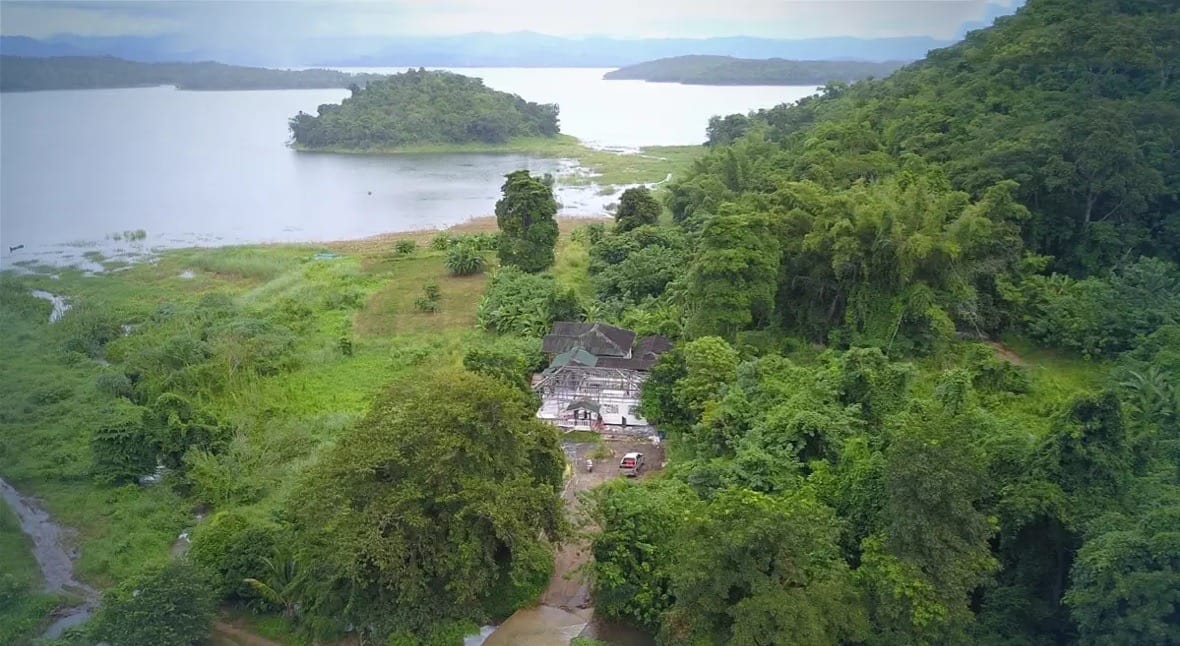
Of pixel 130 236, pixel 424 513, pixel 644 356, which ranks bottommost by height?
pixel 644 356

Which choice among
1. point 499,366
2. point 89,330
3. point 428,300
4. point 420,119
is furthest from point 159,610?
point 420,119

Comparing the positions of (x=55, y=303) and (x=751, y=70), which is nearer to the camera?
(x=55, y=303)

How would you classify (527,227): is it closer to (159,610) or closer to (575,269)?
(575,269)

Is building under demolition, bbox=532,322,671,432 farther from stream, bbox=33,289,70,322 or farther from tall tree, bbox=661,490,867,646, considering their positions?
stream, bbox=33,289,70,322

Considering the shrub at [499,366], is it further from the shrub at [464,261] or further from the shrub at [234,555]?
the shrub at [464,261]

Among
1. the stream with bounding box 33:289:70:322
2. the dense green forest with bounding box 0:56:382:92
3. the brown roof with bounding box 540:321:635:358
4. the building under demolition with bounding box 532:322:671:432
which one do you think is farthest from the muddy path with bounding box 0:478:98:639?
the dense green forest with bounding box 0:56:382:92

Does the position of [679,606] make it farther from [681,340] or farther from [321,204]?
[321,204]

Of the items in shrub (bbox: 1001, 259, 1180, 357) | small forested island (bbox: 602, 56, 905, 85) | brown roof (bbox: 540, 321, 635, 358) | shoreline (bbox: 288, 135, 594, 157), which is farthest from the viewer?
small forested island (bbox: 602, 56, 905, 85)
